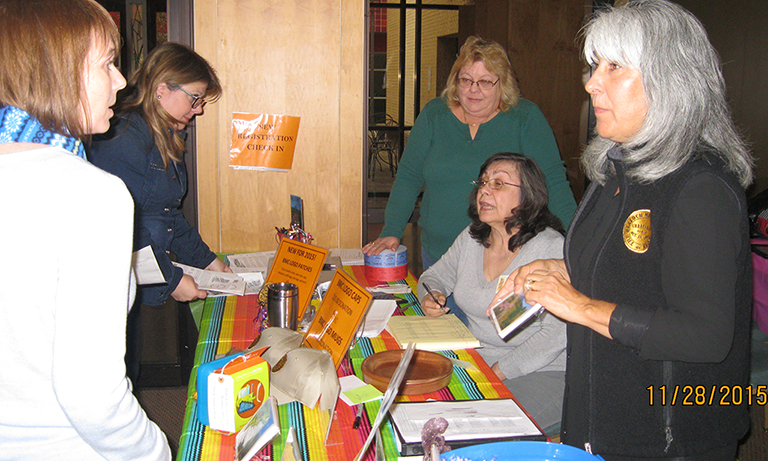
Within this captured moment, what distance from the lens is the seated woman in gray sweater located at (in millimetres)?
1841

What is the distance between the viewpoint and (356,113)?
9.28 feet

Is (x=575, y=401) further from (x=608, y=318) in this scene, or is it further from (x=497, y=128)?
(x=497, y=128)

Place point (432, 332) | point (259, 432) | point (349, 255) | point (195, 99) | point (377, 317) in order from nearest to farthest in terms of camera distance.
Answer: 1. point (259, 432)
2. point (432, 332)
3. point (377, 317)
4. point (195, 99)
5. point (349, 255)

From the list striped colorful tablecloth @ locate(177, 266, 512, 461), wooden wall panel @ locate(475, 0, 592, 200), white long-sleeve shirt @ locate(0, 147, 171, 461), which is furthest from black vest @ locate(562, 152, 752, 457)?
wooden wall panel @ locate(475, 0, 592, 200)

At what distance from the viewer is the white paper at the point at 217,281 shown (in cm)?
213

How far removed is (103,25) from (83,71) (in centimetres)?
8

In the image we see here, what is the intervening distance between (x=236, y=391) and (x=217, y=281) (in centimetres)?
117

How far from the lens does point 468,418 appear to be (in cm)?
117

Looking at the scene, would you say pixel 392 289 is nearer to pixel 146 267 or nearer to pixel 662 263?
pixel 146 267

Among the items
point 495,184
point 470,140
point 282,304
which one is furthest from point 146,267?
point 470,140

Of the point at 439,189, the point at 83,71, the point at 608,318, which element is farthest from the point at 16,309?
the point at 439,189

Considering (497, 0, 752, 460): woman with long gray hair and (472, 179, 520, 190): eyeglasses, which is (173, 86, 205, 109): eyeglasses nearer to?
(472, 179, 520, 190): eyeglasses

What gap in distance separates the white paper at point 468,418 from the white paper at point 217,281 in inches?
44.1

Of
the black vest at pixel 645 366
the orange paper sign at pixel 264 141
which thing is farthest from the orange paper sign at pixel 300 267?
the orange paper sign at pixel 264 141
